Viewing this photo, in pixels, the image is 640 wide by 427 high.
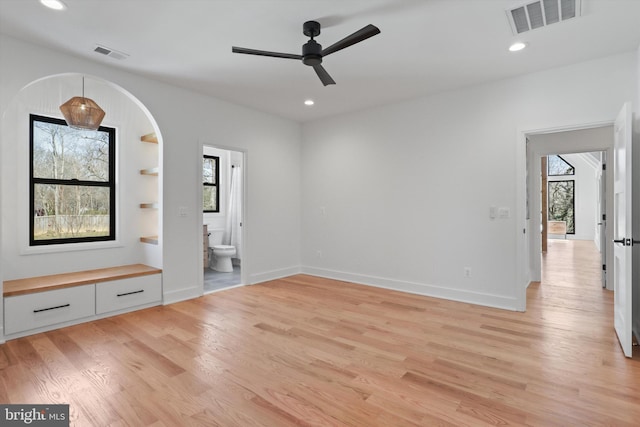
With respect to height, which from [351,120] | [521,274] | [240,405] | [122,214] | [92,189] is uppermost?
[351,120]

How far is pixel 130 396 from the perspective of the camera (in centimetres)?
210

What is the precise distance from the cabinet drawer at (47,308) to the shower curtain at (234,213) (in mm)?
3211

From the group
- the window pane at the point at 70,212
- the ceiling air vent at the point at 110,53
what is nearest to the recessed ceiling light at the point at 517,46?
the ceiling air vent at the point at 110,53

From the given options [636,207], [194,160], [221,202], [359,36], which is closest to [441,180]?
[636,207]

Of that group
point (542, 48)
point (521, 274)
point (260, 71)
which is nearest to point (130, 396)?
point (260, 71)

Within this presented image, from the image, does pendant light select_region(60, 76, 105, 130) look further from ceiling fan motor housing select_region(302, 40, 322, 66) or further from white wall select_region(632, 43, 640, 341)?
white wall select_region(632, 43, 640, 341)

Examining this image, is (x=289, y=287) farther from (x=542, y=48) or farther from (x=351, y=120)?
(x=542, y=48)

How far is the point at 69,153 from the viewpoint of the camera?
407cm

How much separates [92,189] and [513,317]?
5229 millimetres

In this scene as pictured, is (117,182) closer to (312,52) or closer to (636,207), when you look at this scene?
(312,52)

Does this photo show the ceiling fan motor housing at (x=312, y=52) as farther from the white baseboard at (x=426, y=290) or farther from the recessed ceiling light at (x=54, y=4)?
the white baseboard at (x=426, y=290)

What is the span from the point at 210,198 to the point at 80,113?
3.37m

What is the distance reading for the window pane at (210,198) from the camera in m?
6.54

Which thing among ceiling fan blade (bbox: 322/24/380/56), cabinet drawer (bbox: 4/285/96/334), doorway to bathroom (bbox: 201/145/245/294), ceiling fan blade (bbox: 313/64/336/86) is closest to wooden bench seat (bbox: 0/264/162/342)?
cabinet drawer (bbox: 4/285/96/334)
